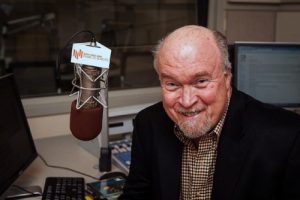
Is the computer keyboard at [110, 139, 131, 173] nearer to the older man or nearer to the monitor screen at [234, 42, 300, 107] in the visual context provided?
the older man

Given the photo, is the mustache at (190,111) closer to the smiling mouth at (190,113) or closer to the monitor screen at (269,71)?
the smiling mouth at (190,113)

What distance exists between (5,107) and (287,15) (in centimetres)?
188

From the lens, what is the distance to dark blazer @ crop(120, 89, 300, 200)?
1.08 metres

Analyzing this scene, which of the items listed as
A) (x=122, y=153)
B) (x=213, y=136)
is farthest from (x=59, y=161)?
(x=213, y=136)

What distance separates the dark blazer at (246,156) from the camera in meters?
1.08

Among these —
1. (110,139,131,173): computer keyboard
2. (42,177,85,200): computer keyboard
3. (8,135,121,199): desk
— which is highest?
(42,177,85,200): computer keyboard

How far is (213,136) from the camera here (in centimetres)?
119

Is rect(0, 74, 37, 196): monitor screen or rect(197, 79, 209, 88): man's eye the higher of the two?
rect(197, 79, 209, 88): man's eye

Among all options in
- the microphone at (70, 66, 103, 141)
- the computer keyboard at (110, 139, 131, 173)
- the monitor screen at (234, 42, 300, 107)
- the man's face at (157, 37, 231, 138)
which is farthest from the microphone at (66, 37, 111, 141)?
the monitor screen at (234, 42, 300, 107)

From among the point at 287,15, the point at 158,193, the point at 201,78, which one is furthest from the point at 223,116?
the point at 287,15

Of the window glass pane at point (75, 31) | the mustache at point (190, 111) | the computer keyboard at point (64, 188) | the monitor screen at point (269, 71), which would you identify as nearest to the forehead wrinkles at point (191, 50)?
the mustache at point (190, 111)

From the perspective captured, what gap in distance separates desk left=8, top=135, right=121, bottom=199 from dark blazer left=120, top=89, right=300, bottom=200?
448 millimetres

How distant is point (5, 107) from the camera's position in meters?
1.38

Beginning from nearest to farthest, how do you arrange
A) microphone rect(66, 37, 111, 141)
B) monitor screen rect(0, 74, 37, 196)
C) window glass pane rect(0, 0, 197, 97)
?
microphone rect(66, 37, 111, 141), monitor screen rect(0, 74, 37, 196), window glass pane rect(0, 0, 197, 97)
